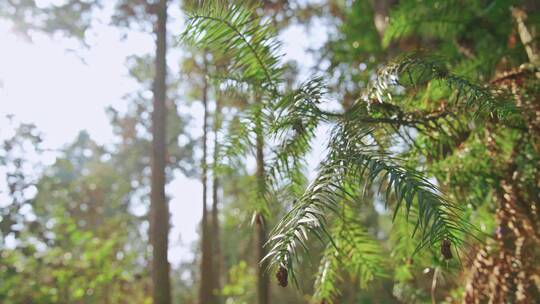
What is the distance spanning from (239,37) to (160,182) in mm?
3803

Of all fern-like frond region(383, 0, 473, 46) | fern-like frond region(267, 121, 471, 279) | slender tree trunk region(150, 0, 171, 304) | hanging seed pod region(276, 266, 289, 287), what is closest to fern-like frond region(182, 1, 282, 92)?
fern-like frond region(267, 121, 471, 279)

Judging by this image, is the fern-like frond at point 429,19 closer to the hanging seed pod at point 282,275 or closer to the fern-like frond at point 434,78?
the fern-like frond at point 434,78

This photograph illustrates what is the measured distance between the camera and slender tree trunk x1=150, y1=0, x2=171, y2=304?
4715 mm

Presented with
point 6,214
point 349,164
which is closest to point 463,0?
point 349,164

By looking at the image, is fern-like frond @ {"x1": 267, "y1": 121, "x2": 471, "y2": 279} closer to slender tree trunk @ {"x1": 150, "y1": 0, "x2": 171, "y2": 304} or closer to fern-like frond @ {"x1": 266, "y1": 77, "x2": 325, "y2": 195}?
fern-like frond @ {"x1": 266, "y1": 77, "x2": 325, "y2": 195}

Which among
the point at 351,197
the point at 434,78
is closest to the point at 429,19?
the point at 434,78

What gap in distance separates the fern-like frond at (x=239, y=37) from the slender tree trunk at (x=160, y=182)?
332cm

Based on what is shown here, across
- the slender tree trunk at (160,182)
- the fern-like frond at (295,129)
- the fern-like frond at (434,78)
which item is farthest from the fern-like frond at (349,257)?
the slender tree trunk at (160,182)

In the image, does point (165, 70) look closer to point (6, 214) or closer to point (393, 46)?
point (393, 46)

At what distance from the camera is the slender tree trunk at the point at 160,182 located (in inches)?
186

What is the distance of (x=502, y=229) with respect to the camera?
2270 millimetres

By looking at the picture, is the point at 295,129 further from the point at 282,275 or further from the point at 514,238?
the point at 514,238

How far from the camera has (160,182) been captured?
533 centimetres

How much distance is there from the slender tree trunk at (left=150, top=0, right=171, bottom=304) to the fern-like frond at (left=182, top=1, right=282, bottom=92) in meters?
3.32
